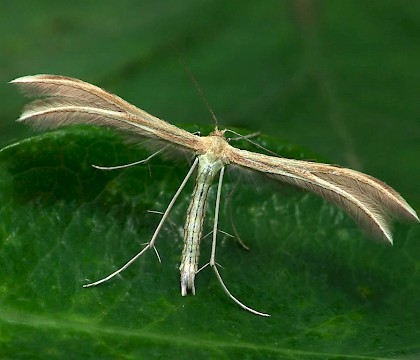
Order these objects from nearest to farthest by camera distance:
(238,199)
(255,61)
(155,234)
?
(155,234) → (238,199) → (255,61)

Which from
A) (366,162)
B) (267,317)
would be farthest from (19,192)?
(366,162)

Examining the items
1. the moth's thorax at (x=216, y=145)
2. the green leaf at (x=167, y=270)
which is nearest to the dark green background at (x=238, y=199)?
the green leaf at (x=167, y=270)

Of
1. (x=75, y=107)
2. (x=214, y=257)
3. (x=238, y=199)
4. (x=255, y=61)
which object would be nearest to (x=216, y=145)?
(x=238, y=199)

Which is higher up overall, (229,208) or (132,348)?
(229,208)

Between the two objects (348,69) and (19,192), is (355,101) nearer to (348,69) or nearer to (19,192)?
(348,69)

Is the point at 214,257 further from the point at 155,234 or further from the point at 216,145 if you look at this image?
the point at 216,145

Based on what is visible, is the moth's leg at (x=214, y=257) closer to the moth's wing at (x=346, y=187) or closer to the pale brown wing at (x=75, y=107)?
the moth's wing at (x=346, y=187)
